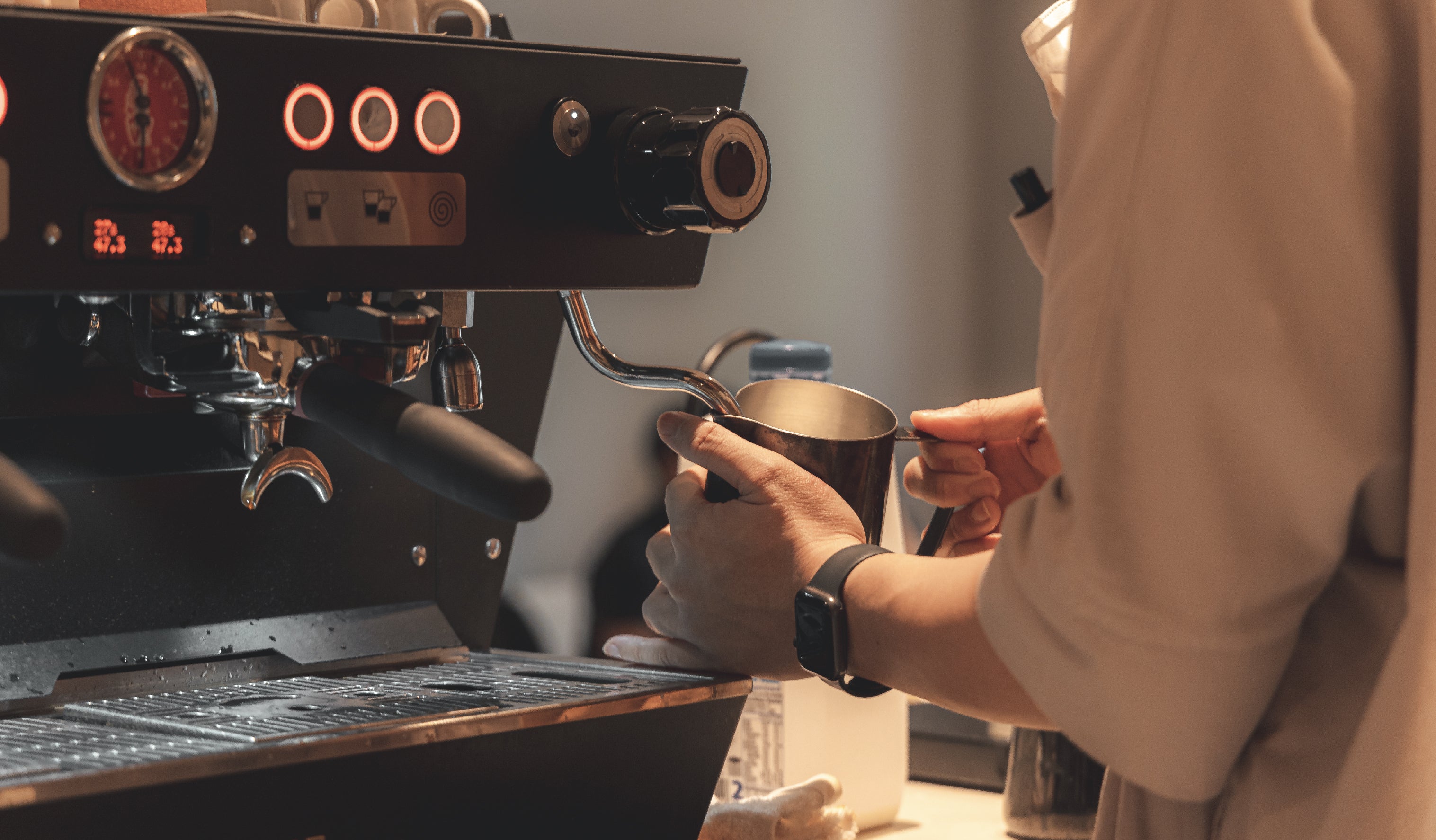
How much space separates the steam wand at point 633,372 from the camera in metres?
0.74

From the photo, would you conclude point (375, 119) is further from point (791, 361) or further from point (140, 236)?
point (791, 361)

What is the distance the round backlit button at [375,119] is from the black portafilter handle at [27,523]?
213mm

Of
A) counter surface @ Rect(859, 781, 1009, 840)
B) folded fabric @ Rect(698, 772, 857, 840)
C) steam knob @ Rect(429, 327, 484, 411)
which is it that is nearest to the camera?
steam knob @ Rect(429, 327, 484, 411)

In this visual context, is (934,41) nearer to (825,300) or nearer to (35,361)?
(825,300)

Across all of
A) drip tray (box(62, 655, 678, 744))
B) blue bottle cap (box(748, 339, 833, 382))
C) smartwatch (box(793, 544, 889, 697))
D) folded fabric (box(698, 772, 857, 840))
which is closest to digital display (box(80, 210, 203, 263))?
drip tray (box(62, 655, 678, 744))

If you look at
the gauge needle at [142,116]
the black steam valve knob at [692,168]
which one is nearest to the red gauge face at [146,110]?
the gauge needle at [142,116]

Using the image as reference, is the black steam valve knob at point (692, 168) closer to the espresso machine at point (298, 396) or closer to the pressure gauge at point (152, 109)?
the espresso machine at point (298, 396)

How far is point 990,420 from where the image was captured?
0.88m

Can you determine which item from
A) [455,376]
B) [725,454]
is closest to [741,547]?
[725,454]

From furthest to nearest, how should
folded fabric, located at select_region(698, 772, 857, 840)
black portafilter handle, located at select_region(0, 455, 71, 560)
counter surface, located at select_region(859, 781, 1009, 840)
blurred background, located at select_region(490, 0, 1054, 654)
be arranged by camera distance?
1. blurred background, located at select_region(490, 0, 1054, 654)
2. counter surface, located at select_region(859, 781, 1009, 840)
3. folded fabric, located at select_region(698, 772, 857, 840)
4. black portafilter handle, located at select_region(0, 455, 71, 560)

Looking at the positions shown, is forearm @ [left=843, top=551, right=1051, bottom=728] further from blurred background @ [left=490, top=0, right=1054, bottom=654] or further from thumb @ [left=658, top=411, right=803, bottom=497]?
blurred background @ [left=490, top=0, right=1054, bottom=654]

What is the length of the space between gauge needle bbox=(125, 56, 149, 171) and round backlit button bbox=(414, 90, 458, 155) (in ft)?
0.38

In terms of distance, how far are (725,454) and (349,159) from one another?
240 millimetres

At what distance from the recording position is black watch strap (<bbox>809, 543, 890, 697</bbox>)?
0.66 m
